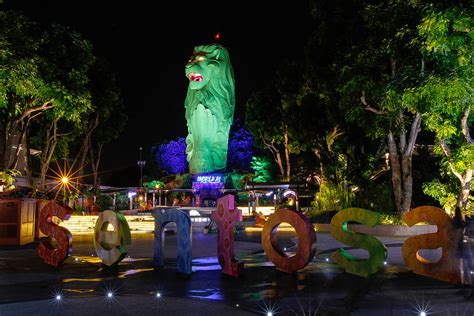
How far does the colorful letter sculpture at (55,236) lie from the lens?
12.1 meters

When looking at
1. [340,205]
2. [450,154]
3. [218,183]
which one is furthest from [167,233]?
[218,183]

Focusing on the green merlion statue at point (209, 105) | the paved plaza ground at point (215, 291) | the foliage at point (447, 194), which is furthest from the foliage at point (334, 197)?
the green merlion statue at point (209, 105)

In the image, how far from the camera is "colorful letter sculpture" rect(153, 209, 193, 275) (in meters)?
10.8

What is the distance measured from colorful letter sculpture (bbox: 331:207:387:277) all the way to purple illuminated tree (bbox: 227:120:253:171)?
54427 mm

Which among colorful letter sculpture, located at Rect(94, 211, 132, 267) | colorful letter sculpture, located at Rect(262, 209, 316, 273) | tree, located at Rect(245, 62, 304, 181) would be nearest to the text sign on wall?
tree, located at Rect(245, 62, 304, 181)

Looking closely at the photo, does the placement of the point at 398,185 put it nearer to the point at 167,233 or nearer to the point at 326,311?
the point at 167,233

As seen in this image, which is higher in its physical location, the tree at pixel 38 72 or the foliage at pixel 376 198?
the tree at pixel 38 72

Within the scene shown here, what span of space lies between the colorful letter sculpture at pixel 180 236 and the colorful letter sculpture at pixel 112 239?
0.76 meters

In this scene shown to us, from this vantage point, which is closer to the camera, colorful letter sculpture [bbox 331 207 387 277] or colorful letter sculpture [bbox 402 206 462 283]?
colorful letter sculpture [bbox 402 206 462 283]

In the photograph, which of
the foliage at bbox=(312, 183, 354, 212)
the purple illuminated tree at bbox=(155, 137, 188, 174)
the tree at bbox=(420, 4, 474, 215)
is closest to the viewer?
the tree at bbox=(420, 4, 474, 215)

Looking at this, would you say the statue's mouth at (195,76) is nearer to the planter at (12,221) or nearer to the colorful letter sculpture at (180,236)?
the planter at (12,221)

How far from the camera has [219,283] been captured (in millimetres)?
9648

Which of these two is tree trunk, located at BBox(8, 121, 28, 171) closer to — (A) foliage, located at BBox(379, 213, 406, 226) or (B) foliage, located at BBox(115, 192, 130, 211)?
(A) foliage, located at BBox(379, 213, 406, 226)

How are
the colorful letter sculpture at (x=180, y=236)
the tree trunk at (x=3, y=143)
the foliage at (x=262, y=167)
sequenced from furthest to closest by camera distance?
the foliage at (x=262, y=167), the tree trunk at (x=3, y=143), the colorful letter sculpture at (x=180, y=236)
